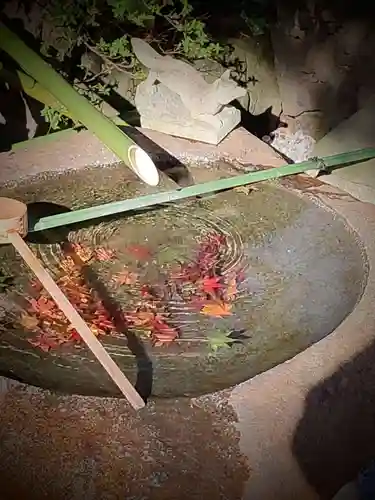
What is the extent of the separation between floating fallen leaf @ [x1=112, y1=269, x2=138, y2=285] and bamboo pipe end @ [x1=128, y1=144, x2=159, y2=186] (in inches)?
12.1

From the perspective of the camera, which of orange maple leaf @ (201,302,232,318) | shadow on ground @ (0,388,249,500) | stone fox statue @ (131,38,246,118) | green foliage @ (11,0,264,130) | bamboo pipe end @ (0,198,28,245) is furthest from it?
green foliage @ (11,0,264,130)

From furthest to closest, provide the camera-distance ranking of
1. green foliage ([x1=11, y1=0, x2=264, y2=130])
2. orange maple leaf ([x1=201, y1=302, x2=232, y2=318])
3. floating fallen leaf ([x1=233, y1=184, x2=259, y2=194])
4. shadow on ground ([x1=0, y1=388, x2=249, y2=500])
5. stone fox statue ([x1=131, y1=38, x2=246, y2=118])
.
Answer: green foliage ([x1=11, y1=0, x2=264, y2=130]), stone fox statue ([x1=131, y1=38, x2=246, y2=118]), floating fallen leaf ([x1=233, y1=184, x2=259, y2=194]), orange maple leaf ([x1=201, y1=302, x2=232, y2=318]), shadow on ground ([x1=0, y1=388, x2=249, y2=500])

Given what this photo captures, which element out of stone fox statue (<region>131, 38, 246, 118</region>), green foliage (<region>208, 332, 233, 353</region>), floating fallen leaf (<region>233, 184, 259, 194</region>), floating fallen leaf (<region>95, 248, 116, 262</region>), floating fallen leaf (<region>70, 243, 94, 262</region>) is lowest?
floating fallen leaf (<region>70, 243, 94, 262</region>)

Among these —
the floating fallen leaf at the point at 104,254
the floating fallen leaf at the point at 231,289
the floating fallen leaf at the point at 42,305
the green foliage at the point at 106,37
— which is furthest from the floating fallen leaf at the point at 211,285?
the green foliage at the point at 106,37

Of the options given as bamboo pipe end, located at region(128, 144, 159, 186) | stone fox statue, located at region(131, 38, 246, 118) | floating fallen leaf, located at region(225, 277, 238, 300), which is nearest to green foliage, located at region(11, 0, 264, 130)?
stone fox statue, located at region(131, 38, 246, 118)

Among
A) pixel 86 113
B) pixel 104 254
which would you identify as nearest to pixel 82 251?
pixel 104 254

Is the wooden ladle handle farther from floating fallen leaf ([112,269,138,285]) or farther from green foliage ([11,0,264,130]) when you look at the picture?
green foliage ([11,0,264,130])

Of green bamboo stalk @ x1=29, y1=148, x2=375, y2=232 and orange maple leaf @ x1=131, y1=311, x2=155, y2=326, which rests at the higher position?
green bamboo stalk @ x1=29, y1=148, x2=375, y2=232

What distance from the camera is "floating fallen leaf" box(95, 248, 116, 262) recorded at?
7.72 feet

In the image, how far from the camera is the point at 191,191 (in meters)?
2.36

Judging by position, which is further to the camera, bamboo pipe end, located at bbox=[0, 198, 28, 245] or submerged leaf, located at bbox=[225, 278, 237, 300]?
submerged leaf, located at bbox=[225, 278, 237, 300]

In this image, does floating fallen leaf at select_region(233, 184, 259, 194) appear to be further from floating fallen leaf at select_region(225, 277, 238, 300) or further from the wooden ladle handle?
the wooden ladle handle

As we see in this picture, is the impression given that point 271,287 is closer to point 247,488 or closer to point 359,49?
point 247,488

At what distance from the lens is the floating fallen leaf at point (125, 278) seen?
2262 mm
